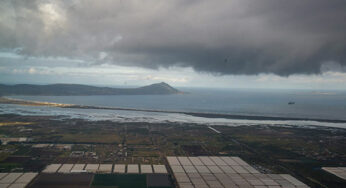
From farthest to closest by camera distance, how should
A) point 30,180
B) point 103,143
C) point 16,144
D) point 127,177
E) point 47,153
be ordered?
point 103,143 < point 16,144 < point 47,153 < point 127,177 < point 30,180

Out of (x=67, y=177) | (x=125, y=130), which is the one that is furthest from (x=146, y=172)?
(x=125, y=130)

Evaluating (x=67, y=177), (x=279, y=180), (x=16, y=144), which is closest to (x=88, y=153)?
(x=67, y=177)

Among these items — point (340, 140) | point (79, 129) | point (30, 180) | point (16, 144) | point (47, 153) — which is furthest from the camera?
point (79, 129)

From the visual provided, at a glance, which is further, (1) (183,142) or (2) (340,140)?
(2) (340,140)

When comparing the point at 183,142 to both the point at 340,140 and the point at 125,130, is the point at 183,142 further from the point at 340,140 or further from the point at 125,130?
the point at 340,140

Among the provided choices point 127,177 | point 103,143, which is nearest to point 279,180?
point 127,177

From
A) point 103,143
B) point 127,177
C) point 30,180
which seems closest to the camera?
point 30,180

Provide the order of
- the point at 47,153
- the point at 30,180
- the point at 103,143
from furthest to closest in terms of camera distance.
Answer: the point at 103,143 < the point at 47,153 < the point at 30,180

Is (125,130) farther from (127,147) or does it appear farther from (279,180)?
(279,180)

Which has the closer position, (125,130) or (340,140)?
(340,140)
